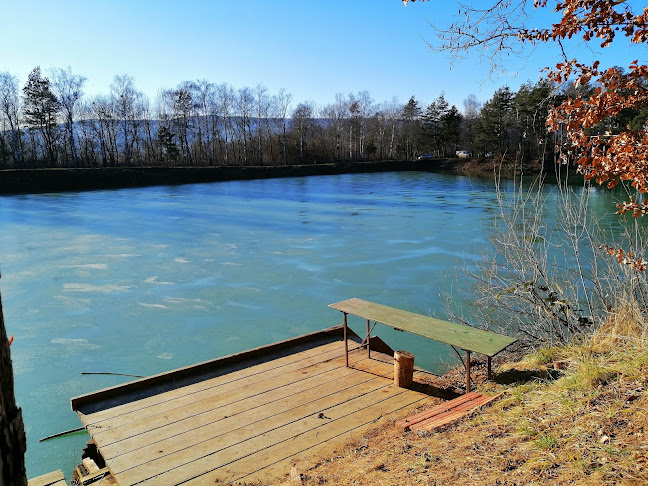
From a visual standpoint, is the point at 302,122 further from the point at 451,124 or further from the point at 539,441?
the point at 539,441

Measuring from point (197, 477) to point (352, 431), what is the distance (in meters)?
1.14

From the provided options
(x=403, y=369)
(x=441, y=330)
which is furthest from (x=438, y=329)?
(x=403, y=369)

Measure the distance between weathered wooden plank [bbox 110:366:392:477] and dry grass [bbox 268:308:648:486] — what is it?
0.63 m

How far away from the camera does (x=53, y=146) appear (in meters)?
40.8

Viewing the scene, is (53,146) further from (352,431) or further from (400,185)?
(352,431)

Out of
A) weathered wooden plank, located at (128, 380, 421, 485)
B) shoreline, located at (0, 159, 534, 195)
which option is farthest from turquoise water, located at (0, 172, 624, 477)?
shoreline, located at (0, 159, 534, 195)

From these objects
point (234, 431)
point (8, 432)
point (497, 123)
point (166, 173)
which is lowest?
point (234, 431)

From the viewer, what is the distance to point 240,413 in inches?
160

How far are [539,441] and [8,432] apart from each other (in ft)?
8.17

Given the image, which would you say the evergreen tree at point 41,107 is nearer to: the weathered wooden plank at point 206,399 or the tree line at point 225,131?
the tree line at point 225,131

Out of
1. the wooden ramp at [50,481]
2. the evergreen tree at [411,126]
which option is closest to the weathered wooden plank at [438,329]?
the wooden ramp at [50,481]

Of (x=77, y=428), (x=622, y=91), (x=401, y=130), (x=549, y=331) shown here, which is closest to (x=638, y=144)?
(x=622, y=91)

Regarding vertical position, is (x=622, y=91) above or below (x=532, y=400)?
above

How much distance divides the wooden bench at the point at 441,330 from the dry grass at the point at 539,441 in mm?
352
